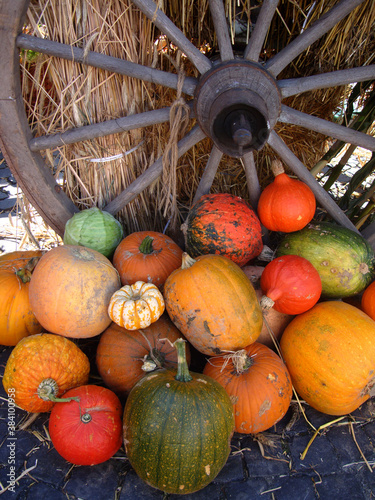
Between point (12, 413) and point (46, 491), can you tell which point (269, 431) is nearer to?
point (46, 491)

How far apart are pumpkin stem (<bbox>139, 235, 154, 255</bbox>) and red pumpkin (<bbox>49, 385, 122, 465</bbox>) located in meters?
0.89

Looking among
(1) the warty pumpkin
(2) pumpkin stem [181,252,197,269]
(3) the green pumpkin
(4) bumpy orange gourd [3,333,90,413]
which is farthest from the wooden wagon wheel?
(3) the green pumpkin

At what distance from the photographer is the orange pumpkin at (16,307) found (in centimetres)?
207

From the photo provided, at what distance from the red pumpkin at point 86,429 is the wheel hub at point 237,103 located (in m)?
1.44

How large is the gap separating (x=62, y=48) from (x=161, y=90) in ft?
2.37

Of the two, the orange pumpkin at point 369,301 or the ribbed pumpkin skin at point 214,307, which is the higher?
the orange pumpkin at point 369,301

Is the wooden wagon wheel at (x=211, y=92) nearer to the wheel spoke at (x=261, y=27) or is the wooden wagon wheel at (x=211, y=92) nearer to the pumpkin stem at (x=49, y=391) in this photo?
the wheel spoke at (x=261, y=27)

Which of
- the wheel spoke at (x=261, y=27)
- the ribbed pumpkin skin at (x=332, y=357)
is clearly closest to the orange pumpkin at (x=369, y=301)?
the ribbed pumpkin skin at (x=332, y=357)

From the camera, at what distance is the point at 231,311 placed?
176 cm

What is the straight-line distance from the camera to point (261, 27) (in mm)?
1942

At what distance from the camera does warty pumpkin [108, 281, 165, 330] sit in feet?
6.03

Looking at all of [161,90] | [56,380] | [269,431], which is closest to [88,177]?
[161,90]

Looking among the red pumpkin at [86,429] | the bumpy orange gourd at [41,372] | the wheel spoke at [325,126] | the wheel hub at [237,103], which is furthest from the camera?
the wheel spoke at [325,126]

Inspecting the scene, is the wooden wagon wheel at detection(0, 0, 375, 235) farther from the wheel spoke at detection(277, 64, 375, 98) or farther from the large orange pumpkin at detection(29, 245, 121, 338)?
the large orange pumpkin at detection(29, 245, 121, 338)
